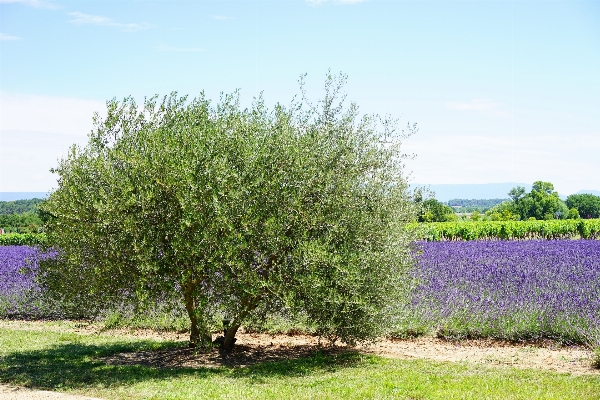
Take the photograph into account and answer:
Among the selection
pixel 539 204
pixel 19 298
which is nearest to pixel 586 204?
pixel 539 204

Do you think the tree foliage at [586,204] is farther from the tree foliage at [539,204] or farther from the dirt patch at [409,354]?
the dirt patch at [409,354]

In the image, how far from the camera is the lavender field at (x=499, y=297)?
37.0 ft

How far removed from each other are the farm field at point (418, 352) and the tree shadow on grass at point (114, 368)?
0.7 inches

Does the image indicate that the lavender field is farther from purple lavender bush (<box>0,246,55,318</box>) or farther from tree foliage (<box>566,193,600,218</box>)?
tree foliage (<box>566,193,600,218</box>)

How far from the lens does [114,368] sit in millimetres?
9844

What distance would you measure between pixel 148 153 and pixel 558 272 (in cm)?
1022

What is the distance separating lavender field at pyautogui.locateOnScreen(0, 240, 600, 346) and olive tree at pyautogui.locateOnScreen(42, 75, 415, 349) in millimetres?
1421

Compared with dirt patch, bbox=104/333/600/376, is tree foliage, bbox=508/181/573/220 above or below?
above

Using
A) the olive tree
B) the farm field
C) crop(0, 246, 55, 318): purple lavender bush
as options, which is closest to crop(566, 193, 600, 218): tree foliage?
the farm field

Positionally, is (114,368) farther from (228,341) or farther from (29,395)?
(228,341)

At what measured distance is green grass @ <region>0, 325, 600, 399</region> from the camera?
780 centimetres

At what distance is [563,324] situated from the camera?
11094 mm

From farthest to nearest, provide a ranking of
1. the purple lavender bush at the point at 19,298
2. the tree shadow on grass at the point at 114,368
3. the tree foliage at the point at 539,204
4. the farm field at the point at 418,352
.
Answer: the tree foliage at the point at 539,204 → the purple lavender bush at the point at 19,298 → the tree shadow on grass at the point at 114,368 → the farm field at the point at 418,352

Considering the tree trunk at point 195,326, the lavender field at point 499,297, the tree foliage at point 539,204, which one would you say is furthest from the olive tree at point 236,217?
the tree foliage at point 539,204
